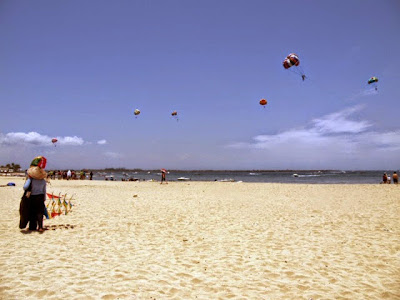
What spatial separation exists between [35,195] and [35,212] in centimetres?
63

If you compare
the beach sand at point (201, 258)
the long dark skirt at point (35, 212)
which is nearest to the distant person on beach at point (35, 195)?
the long dark skirt at point (35, 212)

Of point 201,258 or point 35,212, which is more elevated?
point 35,212

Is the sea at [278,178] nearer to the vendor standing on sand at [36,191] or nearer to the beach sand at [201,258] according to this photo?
the beach sand at [201,258]

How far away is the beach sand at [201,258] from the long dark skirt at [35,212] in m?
0.48

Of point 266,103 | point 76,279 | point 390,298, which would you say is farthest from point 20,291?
point 266,103

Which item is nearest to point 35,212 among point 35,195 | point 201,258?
point 35,195

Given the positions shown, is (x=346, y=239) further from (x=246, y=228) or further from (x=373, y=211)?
(x=373, y=211)

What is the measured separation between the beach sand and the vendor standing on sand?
0.55m

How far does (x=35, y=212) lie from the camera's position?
852 cm

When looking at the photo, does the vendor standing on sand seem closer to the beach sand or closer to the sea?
the beach sand

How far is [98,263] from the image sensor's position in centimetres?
574

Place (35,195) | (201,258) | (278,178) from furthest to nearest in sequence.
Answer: (278,178) < (35,195) < (201,258)

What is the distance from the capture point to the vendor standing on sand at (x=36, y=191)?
8344mm

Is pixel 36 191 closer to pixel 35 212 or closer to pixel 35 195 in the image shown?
pixel 35 195
